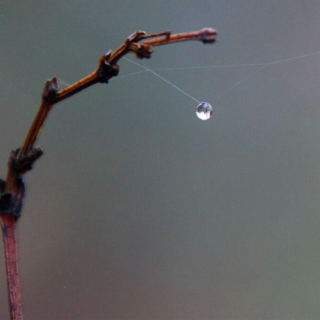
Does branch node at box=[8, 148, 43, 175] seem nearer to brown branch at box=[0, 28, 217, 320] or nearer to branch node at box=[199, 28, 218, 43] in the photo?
brown branch at box=[0, 28, 217, 320]

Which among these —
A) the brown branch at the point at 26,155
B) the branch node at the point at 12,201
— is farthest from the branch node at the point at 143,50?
the branch node at the point at 12,201

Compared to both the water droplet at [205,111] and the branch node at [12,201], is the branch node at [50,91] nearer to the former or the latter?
the branch node at [12,201]

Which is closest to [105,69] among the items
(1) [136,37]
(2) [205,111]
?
(1) [136,37]

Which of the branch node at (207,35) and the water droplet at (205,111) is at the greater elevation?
the water droplet at (205,111)

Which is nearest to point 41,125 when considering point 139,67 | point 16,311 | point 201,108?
point 16,311

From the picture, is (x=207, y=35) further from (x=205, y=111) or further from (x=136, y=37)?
(x=205, y=111)

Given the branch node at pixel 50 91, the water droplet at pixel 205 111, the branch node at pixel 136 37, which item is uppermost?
the water droplet at pixel 205 111

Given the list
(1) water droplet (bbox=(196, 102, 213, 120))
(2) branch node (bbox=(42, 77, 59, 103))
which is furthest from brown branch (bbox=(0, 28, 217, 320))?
(1) water droplet (bbox=(196, 102, 213, 120))
